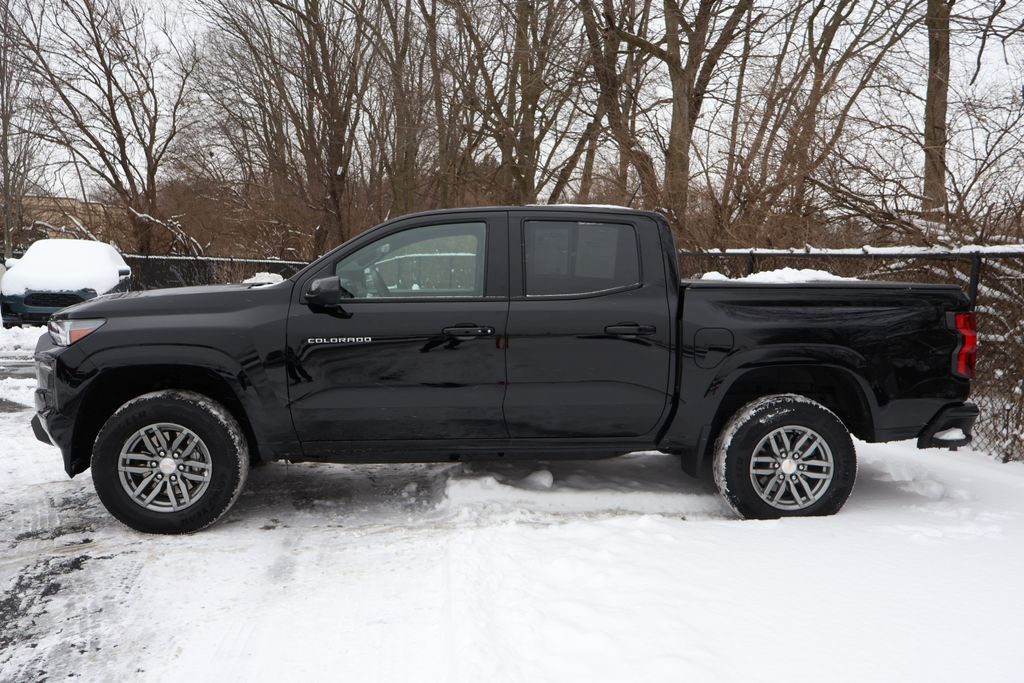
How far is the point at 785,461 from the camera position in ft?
15.0

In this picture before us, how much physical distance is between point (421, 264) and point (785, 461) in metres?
2.48

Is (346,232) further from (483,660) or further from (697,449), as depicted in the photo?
(483,660)

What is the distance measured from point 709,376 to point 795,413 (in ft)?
1.80

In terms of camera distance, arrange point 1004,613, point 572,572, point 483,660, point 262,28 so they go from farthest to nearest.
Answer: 1. point 262,28
2. point 572,572
3. point 1004,613
4. point 483,660

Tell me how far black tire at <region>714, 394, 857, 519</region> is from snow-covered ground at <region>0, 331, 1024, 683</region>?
0.16 m

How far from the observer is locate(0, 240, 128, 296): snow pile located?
1327cm

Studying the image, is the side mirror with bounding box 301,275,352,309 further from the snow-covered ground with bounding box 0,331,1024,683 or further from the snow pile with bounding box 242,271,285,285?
the snow-covered ground with bounding box 0,331,1024,683

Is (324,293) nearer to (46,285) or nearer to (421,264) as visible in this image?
(421,264)

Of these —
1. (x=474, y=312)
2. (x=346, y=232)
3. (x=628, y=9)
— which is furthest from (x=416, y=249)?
(x=346, y=232)

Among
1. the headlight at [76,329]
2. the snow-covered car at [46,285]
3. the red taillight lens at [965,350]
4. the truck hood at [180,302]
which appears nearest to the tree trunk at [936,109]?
the red taillight lens at [965,350]

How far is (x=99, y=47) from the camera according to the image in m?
25.6

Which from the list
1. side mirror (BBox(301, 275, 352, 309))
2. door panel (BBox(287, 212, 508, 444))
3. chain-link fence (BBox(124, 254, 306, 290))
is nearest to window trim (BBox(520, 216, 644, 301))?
door panel (BBox(287, 212, 508, 444))

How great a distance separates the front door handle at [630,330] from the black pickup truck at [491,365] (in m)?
0.01

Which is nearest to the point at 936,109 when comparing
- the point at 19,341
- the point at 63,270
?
the point at 63,270
